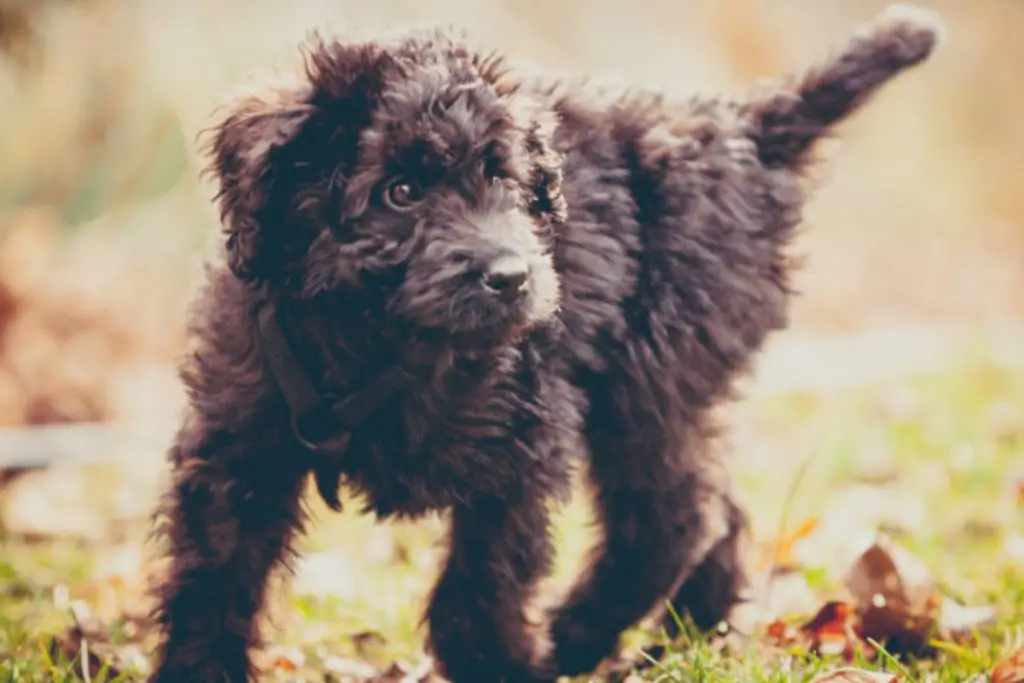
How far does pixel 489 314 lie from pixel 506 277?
80 mm

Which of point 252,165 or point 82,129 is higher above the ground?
point 252,165

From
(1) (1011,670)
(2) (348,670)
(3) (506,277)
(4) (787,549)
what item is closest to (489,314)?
(3) (506,277)

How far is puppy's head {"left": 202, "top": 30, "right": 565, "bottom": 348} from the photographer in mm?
2309

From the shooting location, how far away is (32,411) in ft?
16.1

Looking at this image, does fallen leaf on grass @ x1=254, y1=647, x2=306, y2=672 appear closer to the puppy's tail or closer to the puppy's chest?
the puppy's chest

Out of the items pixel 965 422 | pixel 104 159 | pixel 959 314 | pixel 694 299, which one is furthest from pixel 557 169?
pixel 959 314

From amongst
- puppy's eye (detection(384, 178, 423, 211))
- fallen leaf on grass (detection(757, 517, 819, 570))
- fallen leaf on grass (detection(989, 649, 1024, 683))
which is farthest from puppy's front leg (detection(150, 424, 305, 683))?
fallen leaf on grass (detection(757, 517, 819, 570))

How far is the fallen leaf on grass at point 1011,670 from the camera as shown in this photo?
233cm

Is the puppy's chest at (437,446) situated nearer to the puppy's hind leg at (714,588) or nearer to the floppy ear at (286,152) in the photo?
the floppy ear at (286,152)

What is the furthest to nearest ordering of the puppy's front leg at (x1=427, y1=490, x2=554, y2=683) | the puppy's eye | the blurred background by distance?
the blurred background → the puppy's front leg at (x1=427, y1=490, x2=554, y2=683) → the puppy's eye

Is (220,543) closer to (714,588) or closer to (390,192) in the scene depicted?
(390,192)

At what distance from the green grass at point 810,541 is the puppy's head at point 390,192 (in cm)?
79

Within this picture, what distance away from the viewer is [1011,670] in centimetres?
236

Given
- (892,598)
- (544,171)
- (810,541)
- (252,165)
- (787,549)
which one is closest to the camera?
(252,165)
